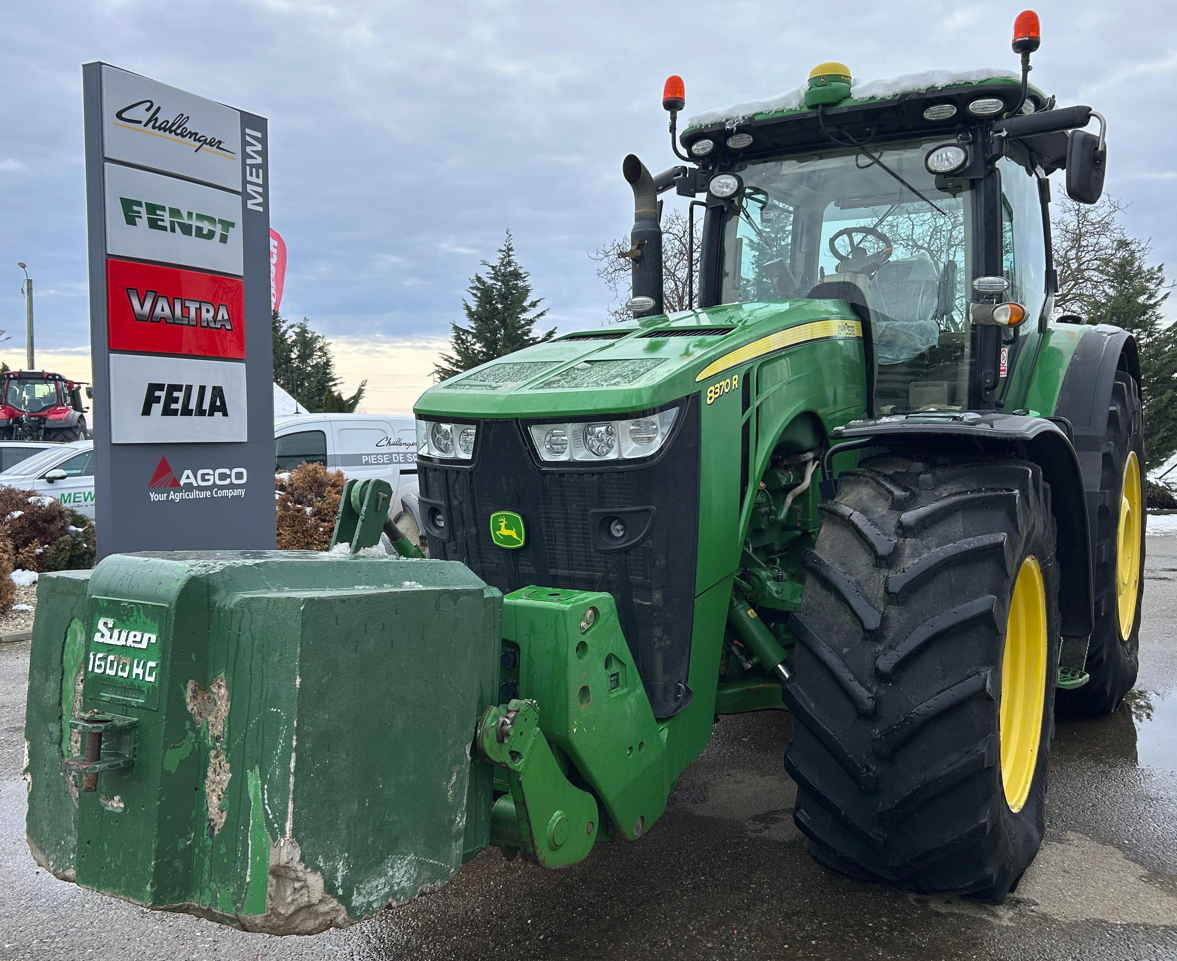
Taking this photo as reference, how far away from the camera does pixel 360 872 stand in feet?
6.33

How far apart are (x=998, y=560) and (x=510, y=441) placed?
4.64ft

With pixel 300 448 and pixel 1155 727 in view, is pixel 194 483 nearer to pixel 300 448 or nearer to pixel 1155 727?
pixel 1155 727

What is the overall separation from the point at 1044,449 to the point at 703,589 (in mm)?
1443

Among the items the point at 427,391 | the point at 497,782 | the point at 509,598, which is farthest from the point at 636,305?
the point at 497,782

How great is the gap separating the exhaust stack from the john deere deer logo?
153cm

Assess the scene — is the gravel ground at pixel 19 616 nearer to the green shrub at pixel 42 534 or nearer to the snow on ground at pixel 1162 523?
the green shrub at pixel 42 534

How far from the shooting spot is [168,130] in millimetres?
5867

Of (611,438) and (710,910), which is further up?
(611,438)

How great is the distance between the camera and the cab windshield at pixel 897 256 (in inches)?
153

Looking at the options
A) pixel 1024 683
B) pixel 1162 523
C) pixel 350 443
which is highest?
pixel 350 443

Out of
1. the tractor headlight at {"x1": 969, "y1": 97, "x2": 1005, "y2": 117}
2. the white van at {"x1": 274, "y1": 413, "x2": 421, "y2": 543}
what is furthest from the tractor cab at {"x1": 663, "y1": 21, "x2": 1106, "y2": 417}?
the white van at {"x1": 274, "y1": 413, "x2": 421, "y2": 543}

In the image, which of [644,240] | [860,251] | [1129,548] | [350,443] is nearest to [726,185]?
[644,240]

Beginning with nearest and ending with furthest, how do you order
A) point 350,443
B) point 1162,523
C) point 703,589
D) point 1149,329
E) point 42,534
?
point 703,589
point 42,534
point 350,443
point 1162,523
point 1149,329

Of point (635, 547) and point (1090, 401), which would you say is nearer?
point (635, 547)
